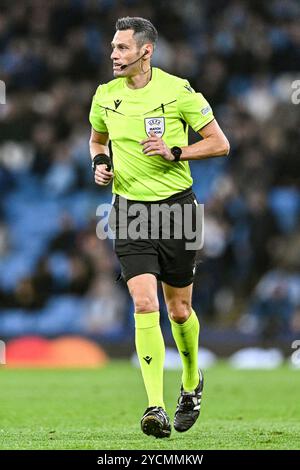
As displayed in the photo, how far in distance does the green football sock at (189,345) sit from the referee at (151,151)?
44mm

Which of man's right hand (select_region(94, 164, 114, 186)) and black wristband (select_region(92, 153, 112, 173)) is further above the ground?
black wristband (select_region(92, 153, 112, 173))

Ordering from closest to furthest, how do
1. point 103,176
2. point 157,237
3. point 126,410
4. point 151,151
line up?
1. point 151,151
2. point 103,176
3. point 157,237
4. point 126,410

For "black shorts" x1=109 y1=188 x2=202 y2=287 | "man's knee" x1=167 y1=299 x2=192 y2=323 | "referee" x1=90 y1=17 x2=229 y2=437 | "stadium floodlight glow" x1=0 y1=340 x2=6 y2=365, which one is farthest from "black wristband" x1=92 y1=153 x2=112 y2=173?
"stadium floodlight glow" x1=0 y1=340 x2=6 y2=365

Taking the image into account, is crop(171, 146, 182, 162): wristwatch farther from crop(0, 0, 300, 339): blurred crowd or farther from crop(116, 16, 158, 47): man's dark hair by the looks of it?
crop(0, 0, 300, 339): blurred crowd

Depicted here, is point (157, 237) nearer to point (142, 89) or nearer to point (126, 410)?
point (142, 89)

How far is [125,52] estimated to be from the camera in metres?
7.32

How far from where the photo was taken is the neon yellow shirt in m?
7.34

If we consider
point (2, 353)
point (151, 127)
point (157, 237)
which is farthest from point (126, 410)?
point (2, 353)

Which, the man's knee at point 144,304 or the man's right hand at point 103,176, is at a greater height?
the man's right hand at point 103,176

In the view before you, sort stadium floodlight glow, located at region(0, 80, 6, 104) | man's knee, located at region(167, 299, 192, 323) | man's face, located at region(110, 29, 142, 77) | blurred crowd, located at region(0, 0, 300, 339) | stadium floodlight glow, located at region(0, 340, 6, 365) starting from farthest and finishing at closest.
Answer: stadium floodlight glow, located at region(0, 80, 6, 104) → blurred crowd, located at region(0, 0, 300, 339) → stadium floodlight glow, located at region(0, 340, 6, 365) → man's knee, located at region(167, 299, 192, 323) → man's face, located at region(110, 29, 142, 77)

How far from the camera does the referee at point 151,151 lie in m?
7.22

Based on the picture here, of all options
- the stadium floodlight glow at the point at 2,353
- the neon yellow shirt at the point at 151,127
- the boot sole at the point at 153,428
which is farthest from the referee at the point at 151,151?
the stadium floodlight glow at the point at 2,353

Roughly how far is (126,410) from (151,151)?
3.15 m

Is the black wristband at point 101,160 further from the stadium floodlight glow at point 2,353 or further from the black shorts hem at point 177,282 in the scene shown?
the stadium floodlight glow at point 2,353
